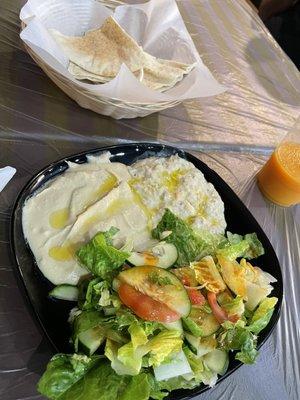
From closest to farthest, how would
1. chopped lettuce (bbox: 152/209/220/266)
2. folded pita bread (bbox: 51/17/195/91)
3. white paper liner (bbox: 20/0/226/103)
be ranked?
chopped lettuce (bbox: 152/209/220/266) < white paper liner (bbox: 20/0/226/103) < folded pita bread (bbox: 51/17/195/91)

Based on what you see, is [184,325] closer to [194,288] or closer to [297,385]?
[194,288]

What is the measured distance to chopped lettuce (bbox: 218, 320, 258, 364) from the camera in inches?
40.8

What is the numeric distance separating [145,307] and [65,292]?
184 millimetres

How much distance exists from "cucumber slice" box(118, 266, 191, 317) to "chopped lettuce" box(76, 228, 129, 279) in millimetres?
32

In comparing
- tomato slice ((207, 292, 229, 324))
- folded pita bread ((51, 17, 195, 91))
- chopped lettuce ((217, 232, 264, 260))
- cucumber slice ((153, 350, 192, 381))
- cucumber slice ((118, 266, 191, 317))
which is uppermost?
folded pita bread ((51, 17, 195, 91))

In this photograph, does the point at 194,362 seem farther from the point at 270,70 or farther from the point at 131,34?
the point at 270,70

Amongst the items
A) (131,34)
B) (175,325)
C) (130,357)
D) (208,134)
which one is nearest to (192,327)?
(175,325)

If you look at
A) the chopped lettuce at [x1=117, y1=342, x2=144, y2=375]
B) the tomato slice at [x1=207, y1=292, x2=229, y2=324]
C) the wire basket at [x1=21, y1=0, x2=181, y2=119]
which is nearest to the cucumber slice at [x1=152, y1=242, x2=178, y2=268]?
the tomato slice at [x1=207, y1=292, x2=229, y2=324]

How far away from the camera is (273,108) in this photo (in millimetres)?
1874

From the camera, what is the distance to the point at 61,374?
3.04 ft

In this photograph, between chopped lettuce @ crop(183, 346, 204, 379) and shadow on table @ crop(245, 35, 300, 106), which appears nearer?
chopped lettuce @ crop(183, 346, 204, 379)

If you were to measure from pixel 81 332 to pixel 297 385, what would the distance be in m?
0.56

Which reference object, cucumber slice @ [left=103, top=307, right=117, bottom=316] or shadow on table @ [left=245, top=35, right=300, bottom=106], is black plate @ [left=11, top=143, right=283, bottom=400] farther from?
shadow on table @ [left=245, top=35, right=300, bottom=106]

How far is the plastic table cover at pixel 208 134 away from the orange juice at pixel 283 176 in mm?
31
